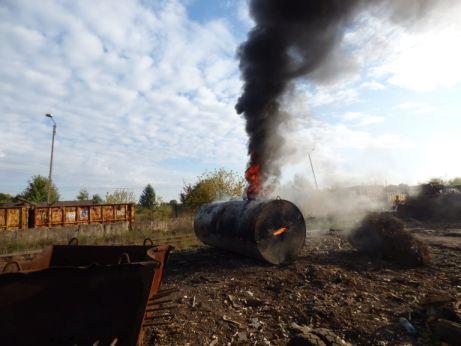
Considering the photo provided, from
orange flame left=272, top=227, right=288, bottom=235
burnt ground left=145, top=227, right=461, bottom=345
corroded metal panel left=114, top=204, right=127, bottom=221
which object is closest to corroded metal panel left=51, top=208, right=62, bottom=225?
corroded metal panel left=114, top=204, right=127, bottom=221

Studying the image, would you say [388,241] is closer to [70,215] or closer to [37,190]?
[70,215]

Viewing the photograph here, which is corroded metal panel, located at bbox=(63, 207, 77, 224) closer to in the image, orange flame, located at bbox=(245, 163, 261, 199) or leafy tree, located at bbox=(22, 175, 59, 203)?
orange flame, located at bbox=(245, 163, 261, 199)

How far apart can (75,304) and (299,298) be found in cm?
466

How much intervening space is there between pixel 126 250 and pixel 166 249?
25.8 inches

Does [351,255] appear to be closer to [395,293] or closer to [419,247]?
[419,247]

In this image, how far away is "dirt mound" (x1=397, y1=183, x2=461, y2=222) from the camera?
24.1 metres

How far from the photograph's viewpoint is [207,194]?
32.2m

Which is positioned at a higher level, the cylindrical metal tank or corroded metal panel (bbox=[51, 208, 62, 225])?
corroded metal panel (bbox=[51, 208, 62, 225])

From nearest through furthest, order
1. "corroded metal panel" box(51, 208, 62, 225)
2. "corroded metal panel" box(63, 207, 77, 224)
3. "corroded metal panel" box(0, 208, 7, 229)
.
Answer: "corroded metal panel" box(0, 208, 7, 229), "corroded metal panel" box(51, 208, 62, 225), "corroded metal panel" box(63, 207, 77, 224)

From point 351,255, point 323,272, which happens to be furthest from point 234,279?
point 351,255

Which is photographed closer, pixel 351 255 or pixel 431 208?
pixel 351 255

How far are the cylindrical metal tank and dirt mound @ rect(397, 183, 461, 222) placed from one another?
20.5 m

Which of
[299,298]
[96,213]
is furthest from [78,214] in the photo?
[299,298]

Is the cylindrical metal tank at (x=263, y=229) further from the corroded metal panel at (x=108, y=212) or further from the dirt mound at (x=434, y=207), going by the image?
the dirt mound at (x=434, y=207)
